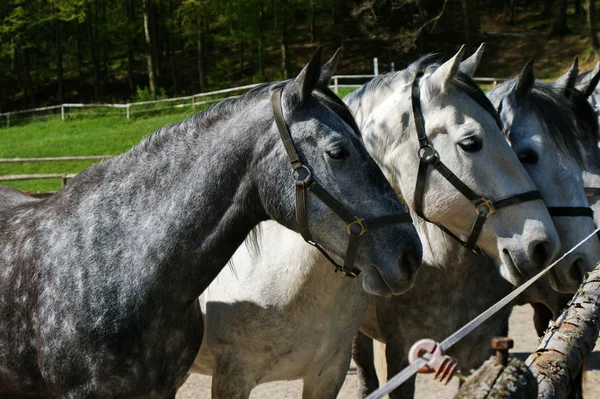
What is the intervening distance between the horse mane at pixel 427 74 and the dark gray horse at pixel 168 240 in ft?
2.92

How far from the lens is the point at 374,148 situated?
3.90 m

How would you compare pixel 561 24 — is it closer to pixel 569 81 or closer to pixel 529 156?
pixel 569 81

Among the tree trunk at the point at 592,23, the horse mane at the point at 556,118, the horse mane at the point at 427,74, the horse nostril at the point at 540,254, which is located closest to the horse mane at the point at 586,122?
the horse mane at the point at 556,118

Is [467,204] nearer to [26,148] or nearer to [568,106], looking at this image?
[568,106]

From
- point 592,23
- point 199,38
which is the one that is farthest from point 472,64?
point 199,38

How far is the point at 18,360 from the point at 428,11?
34.0 meters

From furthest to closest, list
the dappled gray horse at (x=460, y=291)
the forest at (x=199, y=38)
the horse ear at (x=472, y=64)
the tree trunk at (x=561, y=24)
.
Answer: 1. the forest at (x=199, y=38)
2. the tree trunk at (x=561, y=24)
3. the dappled gray horse at (x=460, y=291)
4. the horse ear at (x=472, y=64)

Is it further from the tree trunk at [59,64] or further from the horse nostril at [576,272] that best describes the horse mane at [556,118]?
the tree trunk at [59,64]

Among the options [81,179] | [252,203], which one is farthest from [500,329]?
[81,179]

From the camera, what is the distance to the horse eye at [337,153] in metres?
2.88

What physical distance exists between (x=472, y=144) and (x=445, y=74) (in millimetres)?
379

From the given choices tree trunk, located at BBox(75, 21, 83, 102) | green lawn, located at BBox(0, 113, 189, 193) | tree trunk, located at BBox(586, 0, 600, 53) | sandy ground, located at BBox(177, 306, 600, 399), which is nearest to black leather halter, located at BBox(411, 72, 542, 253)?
sandy ground, located at BBox(177, 306, 600, 399)

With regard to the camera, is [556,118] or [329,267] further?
[556,118]

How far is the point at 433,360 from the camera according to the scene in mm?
1746
